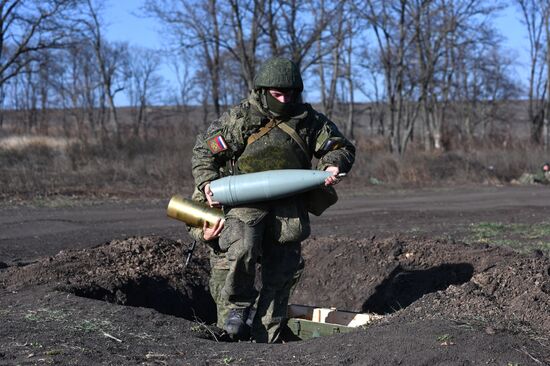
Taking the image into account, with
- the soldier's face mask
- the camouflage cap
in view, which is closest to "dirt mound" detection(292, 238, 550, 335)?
the soldier's face mask

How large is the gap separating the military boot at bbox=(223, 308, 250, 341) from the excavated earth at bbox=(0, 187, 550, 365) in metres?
0.23

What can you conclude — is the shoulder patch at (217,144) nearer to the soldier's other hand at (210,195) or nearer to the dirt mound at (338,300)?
the soldier's other hand at (210,195)

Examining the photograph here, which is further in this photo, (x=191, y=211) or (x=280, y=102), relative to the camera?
(x=191, y=211)

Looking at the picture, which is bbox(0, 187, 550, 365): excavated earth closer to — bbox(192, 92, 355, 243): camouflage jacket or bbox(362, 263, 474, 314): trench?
bbox(362, 263, 474, 314): trench

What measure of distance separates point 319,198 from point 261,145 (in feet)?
2.20

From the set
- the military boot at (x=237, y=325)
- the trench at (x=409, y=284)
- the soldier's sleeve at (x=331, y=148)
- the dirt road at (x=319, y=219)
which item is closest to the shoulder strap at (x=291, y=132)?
the soldier's sleeve at (x=331, y=148)

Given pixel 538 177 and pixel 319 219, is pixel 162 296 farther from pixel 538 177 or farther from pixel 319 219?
pixel 538 177

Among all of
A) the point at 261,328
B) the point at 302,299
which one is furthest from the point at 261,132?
the point at 302,299

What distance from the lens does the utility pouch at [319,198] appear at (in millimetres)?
6117

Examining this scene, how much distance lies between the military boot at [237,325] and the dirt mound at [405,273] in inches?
51.6

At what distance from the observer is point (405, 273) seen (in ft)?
27.8

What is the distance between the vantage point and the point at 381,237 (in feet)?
32.2

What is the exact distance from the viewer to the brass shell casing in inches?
261

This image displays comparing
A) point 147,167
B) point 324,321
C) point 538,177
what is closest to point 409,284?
point 324,321
